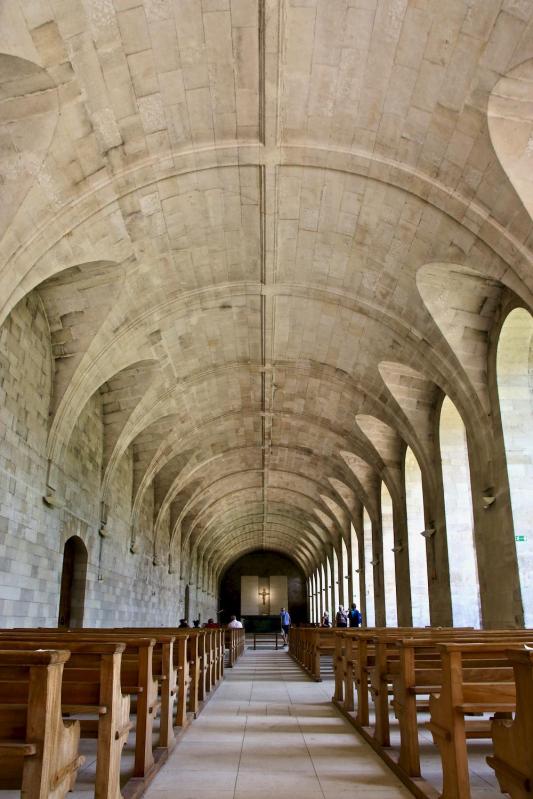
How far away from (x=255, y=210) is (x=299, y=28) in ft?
11.3

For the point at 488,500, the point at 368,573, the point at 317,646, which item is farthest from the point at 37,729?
the point at 368,573

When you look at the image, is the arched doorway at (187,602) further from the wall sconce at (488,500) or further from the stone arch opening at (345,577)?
the wall sconce at (488,500)

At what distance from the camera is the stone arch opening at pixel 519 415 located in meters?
10.1

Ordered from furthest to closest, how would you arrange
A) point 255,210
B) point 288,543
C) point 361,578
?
1. point 288,543
2. point 361,578
3. point 255,210

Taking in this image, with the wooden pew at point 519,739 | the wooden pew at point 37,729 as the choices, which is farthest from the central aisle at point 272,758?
the wooden pew at point 519,739

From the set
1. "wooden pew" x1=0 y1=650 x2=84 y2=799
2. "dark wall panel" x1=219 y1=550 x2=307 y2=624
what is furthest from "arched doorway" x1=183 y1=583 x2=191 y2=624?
"wooden pew" x1=0 y1=650 x2=84 y2=799

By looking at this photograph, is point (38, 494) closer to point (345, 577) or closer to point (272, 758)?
point (272, 758)

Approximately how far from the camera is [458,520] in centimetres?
1343

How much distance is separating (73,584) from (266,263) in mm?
7958

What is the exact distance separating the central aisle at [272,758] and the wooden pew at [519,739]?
1638 mm

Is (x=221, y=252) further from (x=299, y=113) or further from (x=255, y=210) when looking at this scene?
(x=299, y=113)

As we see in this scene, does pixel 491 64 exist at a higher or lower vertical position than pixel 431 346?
higher

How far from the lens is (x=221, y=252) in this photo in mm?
11766

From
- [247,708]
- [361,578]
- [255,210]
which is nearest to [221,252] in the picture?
[255,210]
